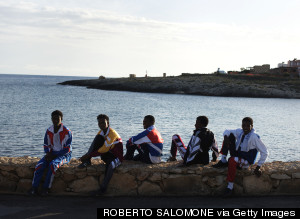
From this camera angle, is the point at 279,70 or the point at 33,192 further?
the point at 279,70

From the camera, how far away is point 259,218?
5887 millimetres

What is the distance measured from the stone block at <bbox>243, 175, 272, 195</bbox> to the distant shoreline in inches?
2664

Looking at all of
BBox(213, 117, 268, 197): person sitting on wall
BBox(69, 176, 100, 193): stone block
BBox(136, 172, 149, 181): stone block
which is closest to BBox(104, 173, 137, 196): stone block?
BBox(136, 172, 149, 181): stone block

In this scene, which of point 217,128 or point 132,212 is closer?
point 132,212

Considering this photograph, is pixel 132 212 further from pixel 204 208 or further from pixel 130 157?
pixel 130 157

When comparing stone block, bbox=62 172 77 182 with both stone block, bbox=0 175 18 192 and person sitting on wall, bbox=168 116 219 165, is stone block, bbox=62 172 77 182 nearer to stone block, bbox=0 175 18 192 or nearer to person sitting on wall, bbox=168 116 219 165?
stone block, bbox=0 175 18 192

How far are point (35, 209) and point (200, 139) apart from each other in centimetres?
337

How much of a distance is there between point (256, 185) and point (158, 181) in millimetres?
1861

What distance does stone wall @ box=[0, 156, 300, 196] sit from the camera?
7.16m

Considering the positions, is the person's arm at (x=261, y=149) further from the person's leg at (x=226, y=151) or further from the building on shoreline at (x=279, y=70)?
the building on shoreline at (x=279, y=70)

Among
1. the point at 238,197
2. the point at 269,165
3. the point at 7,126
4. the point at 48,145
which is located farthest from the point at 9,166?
the point at 7,126

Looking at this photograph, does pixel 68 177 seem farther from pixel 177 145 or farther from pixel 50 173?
pixel 177 145

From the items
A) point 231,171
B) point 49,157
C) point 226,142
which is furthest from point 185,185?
point 49,157

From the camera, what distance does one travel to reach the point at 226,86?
7694cm
